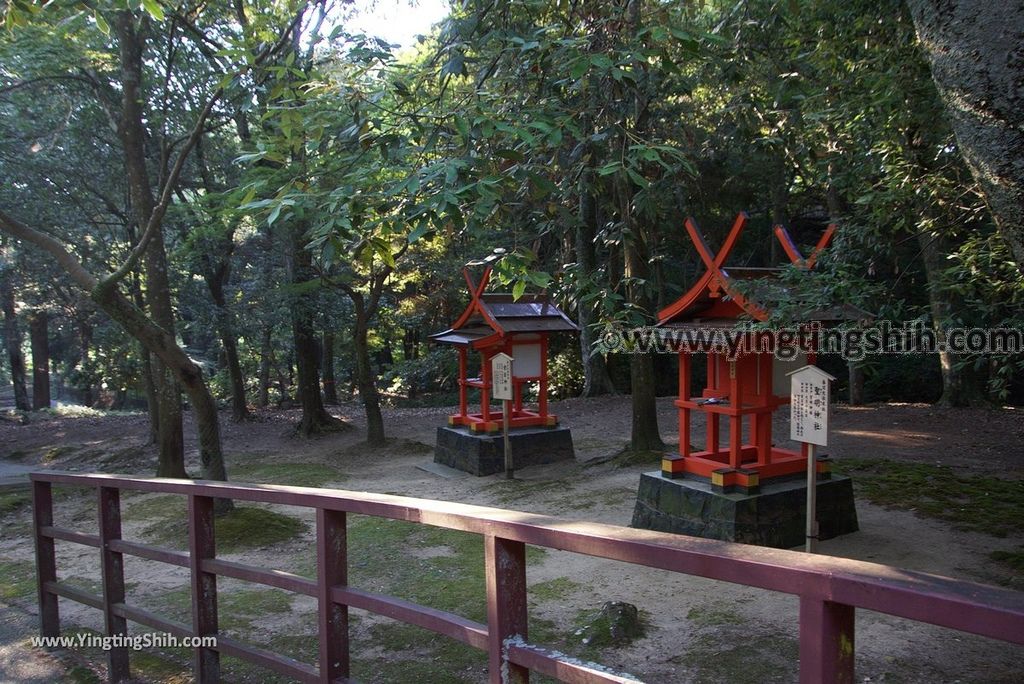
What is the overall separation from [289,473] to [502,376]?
4.18 m

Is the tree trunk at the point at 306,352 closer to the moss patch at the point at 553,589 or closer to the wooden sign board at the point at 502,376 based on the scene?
the wooden sign board at the point at 502,376

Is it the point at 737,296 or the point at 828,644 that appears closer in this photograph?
the point at 828,644

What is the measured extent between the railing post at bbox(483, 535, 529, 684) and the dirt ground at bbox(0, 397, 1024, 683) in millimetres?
2617

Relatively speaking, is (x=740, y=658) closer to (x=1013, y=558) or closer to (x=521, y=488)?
(x=1013, y=558)

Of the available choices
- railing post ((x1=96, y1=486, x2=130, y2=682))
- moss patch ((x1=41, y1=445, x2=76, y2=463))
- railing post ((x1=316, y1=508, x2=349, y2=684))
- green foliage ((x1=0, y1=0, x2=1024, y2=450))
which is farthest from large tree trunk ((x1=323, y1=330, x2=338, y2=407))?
railing post ((x1=316, y1=508, x2=349, y2=684))

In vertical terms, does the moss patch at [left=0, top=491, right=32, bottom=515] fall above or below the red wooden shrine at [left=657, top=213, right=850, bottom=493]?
below

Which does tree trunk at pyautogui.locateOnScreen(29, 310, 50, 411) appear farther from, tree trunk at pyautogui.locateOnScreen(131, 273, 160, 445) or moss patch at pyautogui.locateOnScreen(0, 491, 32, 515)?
moss patch at pyautogui.locateOnScreen(0, 491, 32, 515)

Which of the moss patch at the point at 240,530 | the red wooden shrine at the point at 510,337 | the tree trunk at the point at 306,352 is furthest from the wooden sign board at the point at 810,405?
the tree trunk at the point at 306,352

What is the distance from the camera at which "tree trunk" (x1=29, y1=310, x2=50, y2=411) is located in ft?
69.1

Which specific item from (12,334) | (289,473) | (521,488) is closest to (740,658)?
(521,488)

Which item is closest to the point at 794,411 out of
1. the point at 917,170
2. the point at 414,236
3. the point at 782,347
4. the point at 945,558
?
the point at 782,347

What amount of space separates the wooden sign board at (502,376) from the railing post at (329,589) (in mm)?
8164

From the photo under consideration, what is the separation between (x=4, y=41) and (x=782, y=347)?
30.4ft

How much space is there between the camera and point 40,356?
2269cm
